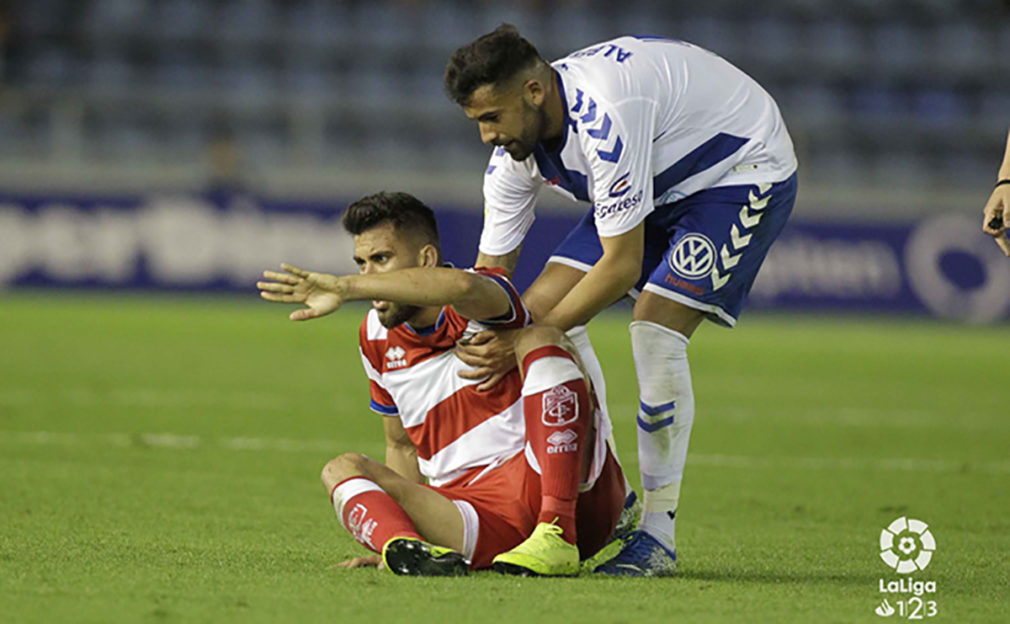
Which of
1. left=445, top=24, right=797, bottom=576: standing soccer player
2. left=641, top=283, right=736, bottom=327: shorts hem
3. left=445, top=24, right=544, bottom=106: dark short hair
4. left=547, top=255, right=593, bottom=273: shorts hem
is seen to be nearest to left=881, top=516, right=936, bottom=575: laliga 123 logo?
left=445, top=24, right=797, bottom=576: standing soccer player

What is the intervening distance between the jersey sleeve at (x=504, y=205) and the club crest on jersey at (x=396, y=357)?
81 centimetres

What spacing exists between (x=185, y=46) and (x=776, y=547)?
1562cm

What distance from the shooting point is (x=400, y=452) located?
4516 mm

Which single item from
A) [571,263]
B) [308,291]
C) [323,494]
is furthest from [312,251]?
[308,291]

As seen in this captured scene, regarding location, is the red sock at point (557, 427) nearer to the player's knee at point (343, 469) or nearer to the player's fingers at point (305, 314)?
the player's knee at point (343, 469)

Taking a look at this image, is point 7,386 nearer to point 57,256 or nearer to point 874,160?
point 57,256

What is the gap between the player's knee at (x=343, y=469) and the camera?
13.3 ft

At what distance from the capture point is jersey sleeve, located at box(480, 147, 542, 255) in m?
5.04

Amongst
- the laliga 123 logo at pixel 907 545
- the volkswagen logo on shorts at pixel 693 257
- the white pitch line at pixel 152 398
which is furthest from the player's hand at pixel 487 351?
the white pitch line at pixel 152 398

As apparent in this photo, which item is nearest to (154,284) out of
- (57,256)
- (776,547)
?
(57,256)

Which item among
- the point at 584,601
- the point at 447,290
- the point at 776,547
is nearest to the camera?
the point at 584,601

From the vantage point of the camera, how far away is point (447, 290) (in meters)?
3.88

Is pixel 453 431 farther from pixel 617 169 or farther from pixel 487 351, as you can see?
pixel 617 169

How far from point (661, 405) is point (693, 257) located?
486 millimetres
